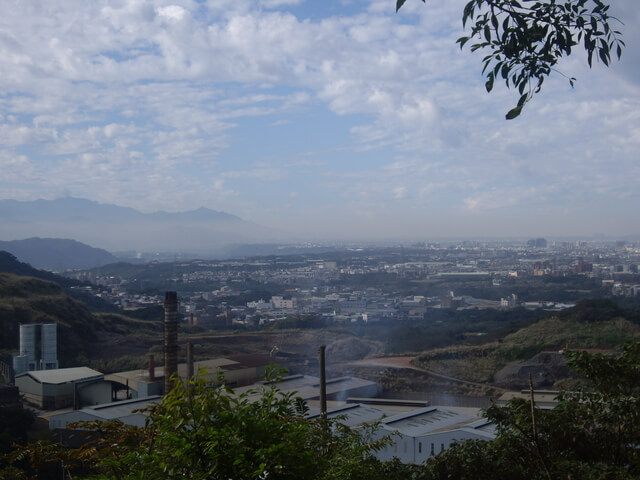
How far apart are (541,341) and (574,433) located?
24461mm

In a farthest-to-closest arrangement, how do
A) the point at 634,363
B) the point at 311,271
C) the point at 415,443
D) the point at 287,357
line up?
the point at 311,271, the point at 287,357, the point at 415,443, the point at 634,363

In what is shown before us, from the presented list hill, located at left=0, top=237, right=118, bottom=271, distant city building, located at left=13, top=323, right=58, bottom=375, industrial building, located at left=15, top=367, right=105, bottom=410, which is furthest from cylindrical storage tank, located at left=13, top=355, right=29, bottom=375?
hill, located at left=0, top=237, right=118, bottom=271

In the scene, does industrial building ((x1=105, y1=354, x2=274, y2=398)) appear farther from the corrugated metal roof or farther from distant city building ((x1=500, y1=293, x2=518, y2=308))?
distant city building ((x1=500, y1=293, x2=518, y2=308))

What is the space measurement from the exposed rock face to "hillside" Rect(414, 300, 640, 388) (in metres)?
0.76

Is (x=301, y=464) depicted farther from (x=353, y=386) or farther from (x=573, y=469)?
(x=353, y=386)

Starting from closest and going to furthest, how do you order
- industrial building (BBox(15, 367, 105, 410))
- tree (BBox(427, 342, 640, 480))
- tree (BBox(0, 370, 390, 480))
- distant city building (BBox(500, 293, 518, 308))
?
1. tree (BBox(0, 370, 390, 480))
2. tree (BBox(427, 342, 640, 480))
3. industrial building (BBox(15, 367, 105, 410))
4. distant city building (BBox(500, 293, 518, 308))

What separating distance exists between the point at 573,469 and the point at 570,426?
26.9 inches

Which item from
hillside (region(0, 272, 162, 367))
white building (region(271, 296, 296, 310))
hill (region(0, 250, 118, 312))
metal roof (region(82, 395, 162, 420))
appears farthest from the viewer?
white building (region(271, 296, 296, 310))

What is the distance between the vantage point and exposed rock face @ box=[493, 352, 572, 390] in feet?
68.8

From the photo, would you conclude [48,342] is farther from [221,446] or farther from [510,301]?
[510,301]

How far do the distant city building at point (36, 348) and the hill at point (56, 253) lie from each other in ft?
295

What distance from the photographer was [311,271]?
68875 mm

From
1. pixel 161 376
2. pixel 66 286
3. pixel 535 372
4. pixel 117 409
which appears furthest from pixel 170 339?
pixel 66 286

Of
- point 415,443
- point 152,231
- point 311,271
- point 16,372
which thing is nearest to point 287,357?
point 16,372
